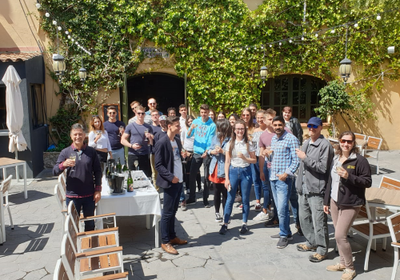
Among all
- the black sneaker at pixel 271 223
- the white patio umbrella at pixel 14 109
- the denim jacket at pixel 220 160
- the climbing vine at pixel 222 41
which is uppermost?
the climbing vine at pixel 222 41

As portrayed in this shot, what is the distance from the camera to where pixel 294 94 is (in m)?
13.1

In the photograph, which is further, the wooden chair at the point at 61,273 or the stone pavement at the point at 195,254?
the stone pavement at the point at 195,254

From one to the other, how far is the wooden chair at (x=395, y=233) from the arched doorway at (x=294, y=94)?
30.4 feet

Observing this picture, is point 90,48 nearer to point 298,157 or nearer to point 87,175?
point 87,175

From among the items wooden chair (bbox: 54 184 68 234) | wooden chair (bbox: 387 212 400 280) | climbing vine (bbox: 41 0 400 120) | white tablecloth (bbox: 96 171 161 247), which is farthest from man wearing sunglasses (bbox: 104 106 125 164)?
wooden chair (bbox: 387 212 400 280)

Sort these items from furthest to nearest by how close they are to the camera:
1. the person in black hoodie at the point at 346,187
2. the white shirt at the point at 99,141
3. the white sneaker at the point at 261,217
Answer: the white shirt at the point at 99,141 < the white sneaker at the point at 261,217 < the person in black hoodie at the point at 346,187

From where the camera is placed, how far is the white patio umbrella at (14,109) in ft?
27.1

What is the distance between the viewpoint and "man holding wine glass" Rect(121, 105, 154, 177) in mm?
6906

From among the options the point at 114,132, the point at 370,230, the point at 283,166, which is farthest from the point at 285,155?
the point at 114,132

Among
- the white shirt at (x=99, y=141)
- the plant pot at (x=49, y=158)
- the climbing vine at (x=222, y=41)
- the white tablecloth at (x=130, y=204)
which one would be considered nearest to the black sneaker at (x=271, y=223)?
the white tablecloth at (x=130, y=204)

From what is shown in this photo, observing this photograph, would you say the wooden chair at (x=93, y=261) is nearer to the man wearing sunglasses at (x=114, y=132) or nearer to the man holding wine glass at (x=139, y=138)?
the man holding wine glass at (x=139, y=138)

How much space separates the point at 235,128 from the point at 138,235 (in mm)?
2302

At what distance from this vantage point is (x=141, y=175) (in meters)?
5.89

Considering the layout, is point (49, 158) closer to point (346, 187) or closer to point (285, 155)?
point (285, 155)
